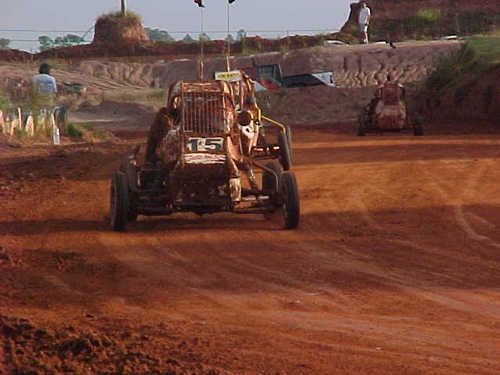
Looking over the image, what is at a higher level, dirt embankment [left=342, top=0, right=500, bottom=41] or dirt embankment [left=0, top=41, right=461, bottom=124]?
dirt embankment [left=342, top=0, right=500, bottom=41]

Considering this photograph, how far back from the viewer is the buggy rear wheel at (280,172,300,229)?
10.2m

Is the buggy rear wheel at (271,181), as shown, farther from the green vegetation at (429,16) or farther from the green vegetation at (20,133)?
the green vegetation at (429,16)

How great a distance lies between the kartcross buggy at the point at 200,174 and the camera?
1020cm

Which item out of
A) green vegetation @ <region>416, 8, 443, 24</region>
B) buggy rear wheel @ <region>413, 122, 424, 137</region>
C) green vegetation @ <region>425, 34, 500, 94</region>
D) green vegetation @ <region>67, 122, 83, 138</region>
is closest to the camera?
buggy rear wheel @ <region>413, 122, 424, 137</region>

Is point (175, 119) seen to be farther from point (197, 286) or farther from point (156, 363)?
point (156, 363)

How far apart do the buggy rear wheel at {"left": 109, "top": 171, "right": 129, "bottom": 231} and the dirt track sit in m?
0.15

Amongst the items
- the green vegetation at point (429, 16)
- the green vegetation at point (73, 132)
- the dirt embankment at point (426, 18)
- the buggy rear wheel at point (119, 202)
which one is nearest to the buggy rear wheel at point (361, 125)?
the green vegetation at point (73, 132)

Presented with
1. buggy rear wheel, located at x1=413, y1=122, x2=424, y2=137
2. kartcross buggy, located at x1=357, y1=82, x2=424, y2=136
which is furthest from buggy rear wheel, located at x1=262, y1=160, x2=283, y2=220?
kartcross buggy, located at x1=357, y1=82, x2=424, y2=136

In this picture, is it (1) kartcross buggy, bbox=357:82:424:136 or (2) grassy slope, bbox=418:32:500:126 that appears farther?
(2) grassy slope, bbox=418:32:500:126

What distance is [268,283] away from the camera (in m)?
7.95

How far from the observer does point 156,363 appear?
549 centimetres

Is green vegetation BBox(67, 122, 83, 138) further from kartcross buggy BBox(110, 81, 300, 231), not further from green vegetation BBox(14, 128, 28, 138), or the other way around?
kartcross buggy BBox(110, 81, 300, 231)

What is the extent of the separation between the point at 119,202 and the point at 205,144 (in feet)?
3.56

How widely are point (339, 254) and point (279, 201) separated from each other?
1.60 metres
